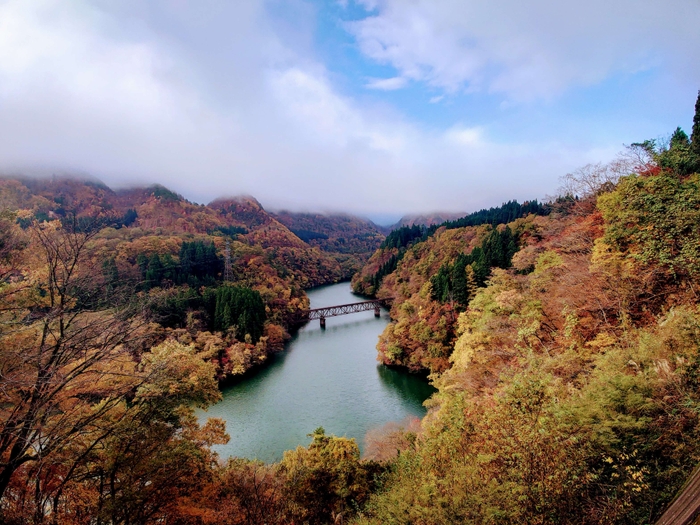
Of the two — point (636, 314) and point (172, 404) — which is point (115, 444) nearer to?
point (172, 404)

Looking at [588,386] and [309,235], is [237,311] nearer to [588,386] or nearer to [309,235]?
[588,386]

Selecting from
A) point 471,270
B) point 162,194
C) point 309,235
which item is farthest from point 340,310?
point 309,235

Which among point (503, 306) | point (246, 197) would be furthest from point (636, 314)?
point (246, 197)

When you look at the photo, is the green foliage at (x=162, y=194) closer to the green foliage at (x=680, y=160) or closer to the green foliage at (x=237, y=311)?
the green foliage at (x=237, y=311)

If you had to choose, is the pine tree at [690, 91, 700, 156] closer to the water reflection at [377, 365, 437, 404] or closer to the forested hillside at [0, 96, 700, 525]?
the forested hillside at [0, 96, 700, 525]

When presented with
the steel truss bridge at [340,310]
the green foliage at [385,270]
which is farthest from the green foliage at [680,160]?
the green foliage at [385,270]

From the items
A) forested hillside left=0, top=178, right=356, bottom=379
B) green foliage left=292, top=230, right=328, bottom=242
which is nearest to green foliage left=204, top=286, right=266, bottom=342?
forested hillside left=0, top=178, right=356, bottom=379

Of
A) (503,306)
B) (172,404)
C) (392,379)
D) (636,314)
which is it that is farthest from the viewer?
(392,379)
